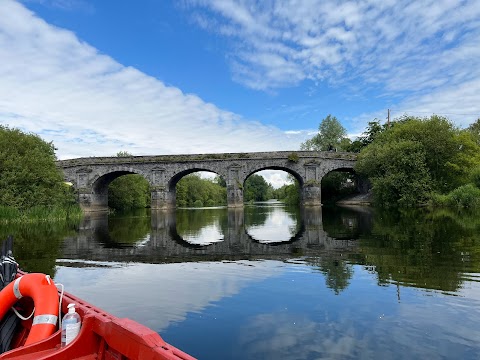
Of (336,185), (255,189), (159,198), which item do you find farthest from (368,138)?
(255,189)

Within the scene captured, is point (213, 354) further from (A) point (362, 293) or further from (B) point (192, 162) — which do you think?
(B) point (192, 162)

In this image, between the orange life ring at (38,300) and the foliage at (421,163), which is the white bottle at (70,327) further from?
the foliage at (421,163)

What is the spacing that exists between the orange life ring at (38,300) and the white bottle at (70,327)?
0.81 ft

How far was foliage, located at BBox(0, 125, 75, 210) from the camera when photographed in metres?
25.6

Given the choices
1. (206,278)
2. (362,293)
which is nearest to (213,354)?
(362,293)

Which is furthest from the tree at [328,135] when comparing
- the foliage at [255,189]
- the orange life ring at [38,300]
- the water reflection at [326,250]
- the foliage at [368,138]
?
the orange life ring at [38,300]

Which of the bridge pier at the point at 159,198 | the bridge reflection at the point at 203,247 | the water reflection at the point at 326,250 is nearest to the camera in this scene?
the water reflection at the point at 326,250

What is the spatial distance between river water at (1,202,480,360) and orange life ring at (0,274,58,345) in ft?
6.17

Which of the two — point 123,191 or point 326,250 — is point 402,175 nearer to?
point 326,250

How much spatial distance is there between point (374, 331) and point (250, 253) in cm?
746

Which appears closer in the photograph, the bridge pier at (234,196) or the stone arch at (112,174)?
the bridge pier at (234,196)

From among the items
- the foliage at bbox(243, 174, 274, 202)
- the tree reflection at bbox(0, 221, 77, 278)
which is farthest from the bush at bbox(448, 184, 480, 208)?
the foliage at bbox(243, 174, 274, 202)

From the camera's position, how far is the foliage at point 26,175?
25.6m

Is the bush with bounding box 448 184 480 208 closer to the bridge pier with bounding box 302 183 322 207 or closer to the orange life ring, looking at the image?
the bridge pier with bounding box 302 183 322 207
